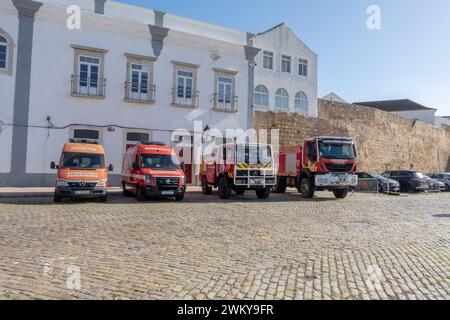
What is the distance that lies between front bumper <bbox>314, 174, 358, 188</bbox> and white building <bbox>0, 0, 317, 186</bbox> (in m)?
8.68

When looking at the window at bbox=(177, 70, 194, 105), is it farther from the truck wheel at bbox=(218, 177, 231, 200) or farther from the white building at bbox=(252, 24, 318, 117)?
the truck wheel at bbox=(218, 177, 231, 200)

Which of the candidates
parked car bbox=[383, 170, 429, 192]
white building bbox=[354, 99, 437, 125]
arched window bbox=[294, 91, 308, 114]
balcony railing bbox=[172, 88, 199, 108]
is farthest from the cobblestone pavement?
white building bbox=[354, 99, 437, 125]

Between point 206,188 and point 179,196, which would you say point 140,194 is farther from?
point 206,188

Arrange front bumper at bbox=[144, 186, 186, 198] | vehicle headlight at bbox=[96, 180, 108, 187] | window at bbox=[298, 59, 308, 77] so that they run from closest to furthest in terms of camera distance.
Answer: vehicle headlight at bbox=[96, 180, 108, 187] < front bumper at bbox=[144, 186, 186, 198] < window at bbox=[298, 59, 308, 77]

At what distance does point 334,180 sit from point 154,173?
778cm

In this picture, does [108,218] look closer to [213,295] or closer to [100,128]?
[213,295]

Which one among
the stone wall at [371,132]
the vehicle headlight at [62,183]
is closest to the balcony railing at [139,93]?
the stone wall at [371,132]

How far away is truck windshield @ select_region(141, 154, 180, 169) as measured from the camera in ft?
48.8

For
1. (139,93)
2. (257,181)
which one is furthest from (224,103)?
(257,181)

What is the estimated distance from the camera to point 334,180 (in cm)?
1677

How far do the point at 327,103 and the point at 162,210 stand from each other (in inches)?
947

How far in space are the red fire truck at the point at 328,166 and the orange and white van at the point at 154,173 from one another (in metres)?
5.87
